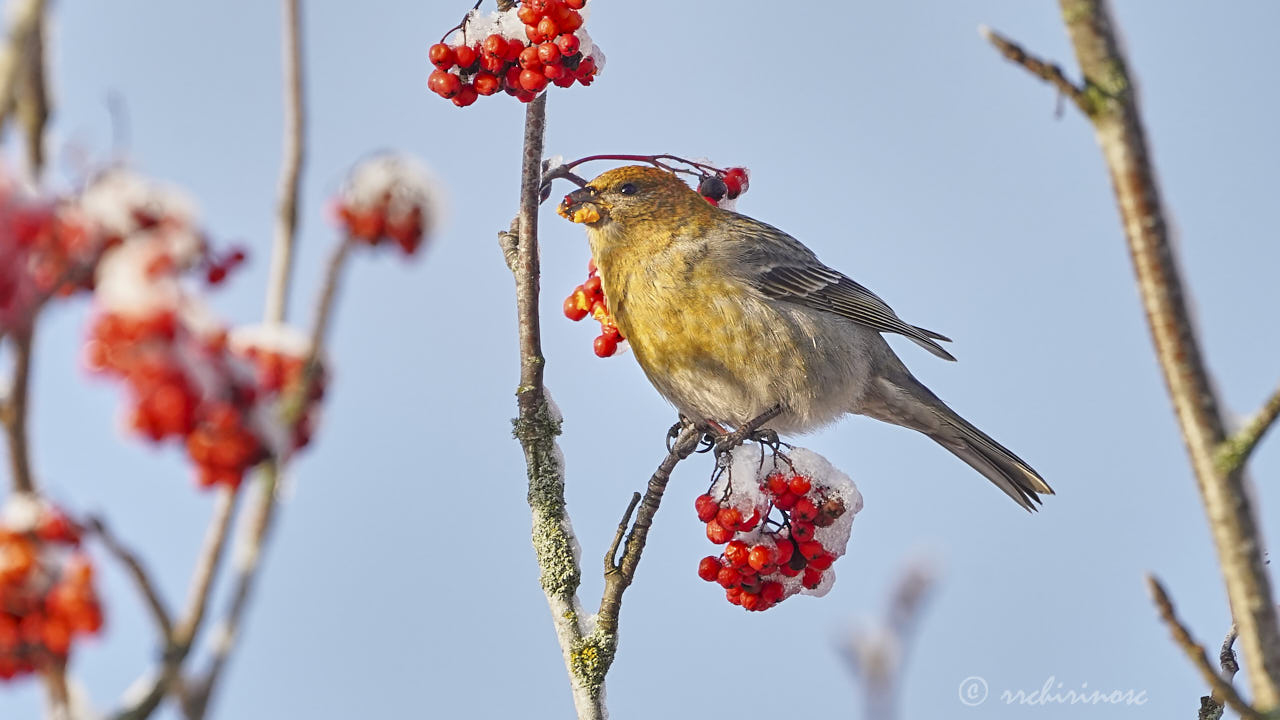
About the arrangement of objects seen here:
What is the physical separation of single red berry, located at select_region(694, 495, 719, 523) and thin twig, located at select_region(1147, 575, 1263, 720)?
2.03 m

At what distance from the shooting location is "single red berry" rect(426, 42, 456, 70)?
11.8 ft

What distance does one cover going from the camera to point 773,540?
3607mm

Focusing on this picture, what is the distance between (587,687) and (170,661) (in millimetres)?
2243

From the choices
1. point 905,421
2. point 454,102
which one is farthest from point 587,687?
point 905,421

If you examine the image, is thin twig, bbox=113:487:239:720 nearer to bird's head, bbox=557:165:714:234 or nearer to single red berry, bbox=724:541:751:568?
single red berry, bbox=724:541:751:568

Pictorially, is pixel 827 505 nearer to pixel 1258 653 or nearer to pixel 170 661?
pixel 1258 653

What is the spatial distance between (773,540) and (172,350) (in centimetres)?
267

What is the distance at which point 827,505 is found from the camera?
3.61 meters

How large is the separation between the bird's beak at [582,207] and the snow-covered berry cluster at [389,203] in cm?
428

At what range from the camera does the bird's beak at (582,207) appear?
546 cm

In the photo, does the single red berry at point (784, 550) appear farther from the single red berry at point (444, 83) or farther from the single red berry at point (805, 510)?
the single red berry at point (444, 83)

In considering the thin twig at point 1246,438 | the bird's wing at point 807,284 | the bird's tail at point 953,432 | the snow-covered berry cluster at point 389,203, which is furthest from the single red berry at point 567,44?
the bird's tail at point 953,432

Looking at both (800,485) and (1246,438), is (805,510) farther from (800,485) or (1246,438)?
(1246,438)

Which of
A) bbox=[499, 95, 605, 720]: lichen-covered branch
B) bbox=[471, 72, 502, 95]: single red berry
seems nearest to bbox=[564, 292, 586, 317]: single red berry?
bbox=[499, 95, 605, 720]: lichen-covered branch
